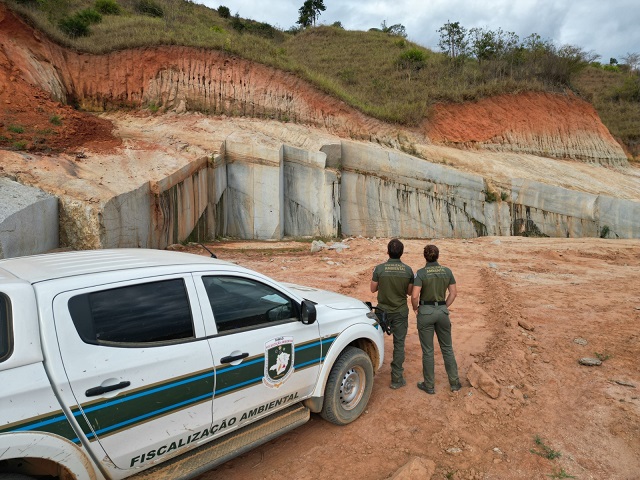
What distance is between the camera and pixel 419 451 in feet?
12.4

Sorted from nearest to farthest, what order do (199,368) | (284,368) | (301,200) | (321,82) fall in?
(199,368), (284,368), (301,200), (321,82)

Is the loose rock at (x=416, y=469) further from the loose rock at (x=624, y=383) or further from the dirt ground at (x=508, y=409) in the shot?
the loose rock at (x=624, y=383)

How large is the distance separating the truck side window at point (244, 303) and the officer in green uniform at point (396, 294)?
5.06 feet

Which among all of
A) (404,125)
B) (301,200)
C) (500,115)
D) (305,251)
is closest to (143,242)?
(305,251)

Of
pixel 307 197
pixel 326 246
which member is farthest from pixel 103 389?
pixel 307 197

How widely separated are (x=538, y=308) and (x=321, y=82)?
46.6 feet

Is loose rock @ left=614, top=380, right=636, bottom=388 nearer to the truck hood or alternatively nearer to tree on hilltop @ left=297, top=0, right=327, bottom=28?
the truck hood

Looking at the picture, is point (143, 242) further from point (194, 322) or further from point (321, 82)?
point (321, 82)

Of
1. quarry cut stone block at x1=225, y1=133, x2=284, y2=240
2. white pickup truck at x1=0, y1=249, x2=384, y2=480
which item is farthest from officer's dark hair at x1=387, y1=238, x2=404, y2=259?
quarry cut stone block at x1=225, y1=133, x2=284, y2=240

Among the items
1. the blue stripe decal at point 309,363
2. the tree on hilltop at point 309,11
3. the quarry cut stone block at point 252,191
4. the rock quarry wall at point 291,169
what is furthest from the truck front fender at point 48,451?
the tree on hilltop at point 309,11

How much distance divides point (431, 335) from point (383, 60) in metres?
29.3

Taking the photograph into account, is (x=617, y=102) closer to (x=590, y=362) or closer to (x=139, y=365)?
(x=590, y=362)

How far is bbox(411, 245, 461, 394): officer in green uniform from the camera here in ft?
15.3

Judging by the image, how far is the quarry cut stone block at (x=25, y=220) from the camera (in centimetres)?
677
